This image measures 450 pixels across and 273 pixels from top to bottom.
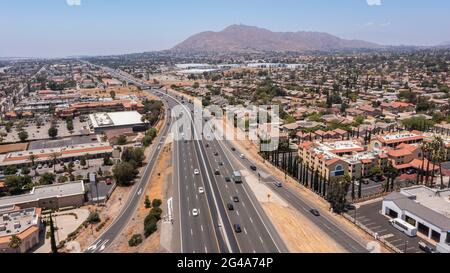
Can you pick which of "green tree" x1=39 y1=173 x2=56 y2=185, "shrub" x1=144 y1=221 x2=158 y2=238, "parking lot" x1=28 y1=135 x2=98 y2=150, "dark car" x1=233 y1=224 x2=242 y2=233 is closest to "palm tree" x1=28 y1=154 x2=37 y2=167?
"green tree" x1=39 y1=173 x2=56 y2=185

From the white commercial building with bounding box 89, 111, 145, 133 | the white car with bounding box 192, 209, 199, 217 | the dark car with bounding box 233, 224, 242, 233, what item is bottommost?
the white car with bounding box 192, 209, 199, 217

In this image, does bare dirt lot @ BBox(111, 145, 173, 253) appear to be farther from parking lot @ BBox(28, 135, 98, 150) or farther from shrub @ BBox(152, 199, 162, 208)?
parking lot @ BBox(28, 135, 98, 150)

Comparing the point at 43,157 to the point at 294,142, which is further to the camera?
the point at 294,142

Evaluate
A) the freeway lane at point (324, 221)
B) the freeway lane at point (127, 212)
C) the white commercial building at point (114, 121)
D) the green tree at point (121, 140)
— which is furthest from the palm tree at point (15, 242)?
the white commercial building at point (114, 121)

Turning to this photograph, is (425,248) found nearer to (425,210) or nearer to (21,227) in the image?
(425,210)

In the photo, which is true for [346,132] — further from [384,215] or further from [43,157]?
[43,157]

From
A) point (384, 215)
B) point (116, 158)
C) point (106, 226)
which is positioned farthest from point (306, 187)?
point (116, 158)
